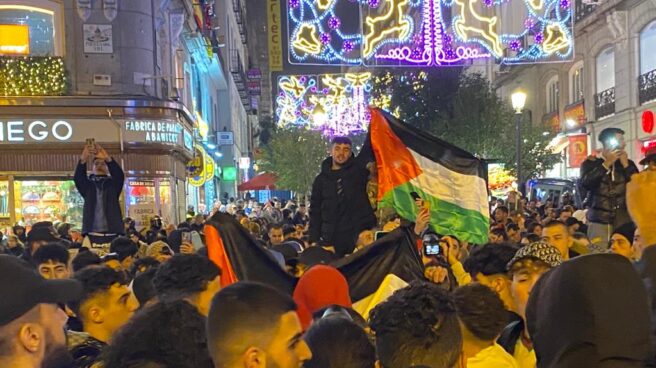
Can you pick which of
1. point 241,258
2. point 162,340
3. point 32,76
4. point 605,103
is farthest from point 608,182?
point 605,103

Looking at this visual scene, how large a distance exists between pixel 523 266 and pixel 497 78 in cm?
4442

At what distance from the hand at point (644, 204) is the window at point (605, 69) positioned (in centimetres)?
2884

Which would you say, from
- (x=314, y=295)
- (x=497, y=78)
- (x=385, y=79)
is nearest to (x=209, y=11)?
(x=385, y=79)

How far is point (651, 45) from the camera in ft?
89.5

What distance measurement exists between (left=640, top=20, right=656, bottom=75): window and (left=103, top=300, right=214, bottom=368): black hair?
2733cm

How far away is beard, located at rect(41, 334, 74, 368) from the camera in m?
2.62

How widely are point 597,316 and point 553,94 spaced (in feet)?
130

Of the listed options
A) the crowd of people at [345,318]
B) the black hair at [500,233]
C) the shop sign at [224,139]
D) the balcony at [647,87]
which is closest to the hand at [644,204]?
the crowd of people at [345,318]

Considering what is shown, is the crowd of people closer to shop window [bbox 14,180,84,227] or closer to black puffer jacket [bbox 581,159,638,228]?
black puffer jacket [bbox 581,159,638,228]

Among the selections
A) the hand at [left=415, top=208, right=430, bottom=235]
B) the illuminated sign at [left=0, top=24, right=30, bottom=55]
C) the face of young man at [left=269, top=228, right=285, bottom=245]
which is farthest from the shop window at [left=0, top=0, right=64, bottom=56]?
the hand at [left=415, top=208, right=430, bottom=235]

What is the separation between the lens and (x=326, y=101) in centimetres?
3275

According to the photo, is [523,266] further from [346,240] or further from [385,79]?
[385,79]

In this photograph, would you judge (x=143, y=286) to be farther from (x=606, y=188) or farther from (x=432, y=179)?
(x=606, y=188)

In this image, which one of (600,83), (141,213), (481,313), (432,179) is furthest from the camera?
(600,83)
